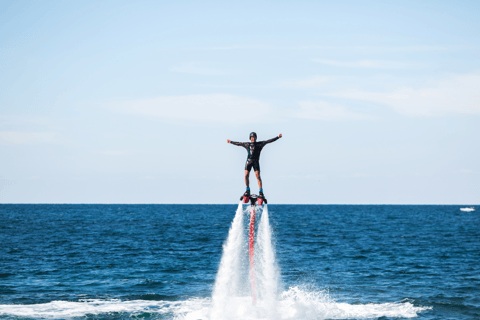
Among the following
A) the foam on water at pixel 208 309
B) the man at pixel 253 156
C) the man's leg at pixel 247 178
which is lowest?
the foam on water at pixel 208 309

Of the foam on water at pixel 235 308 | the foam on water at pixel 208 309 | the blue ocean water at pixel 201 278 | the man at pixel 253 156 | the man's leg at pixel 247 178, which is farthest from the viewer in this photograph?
the blue ocean water at pixel 201 278

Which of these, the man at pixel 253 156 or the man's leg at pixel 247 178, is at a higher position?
the man at pixel 253 156

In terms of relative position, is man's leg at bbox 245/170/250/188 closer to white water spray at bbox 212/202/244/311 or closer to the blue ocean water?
white water spray at bbox 212/202/244/311

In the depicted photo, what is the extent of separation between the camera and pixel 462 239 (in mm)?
94625

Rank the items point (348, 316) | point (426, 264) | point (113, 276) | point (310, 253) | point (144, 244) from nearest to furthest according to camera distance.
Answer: point (348, 316)
point (113, 276)
point (426, 264)
point (310, 253)
point (144, 244)

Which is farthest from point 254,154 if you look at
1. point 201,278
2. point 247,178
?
point 201,278

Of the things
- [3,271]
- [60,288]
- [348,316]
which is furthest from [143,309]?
[3,271]

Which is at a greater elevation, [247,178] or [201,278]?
[247,178]

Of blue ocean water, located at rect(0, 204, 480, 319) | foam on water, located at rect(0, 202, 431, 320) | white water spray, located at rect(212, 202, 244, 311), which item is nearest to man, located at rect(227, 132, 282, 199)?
white water spray, located at rect(212, 202, 244, 311)

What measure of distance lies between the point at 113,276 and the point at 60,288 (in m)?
7.45

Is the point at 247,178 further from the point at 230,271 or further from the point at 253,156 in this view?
the point at 230,271

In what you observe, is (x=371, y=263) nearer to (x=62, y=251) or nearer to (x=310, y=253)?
(x=310, y=253)

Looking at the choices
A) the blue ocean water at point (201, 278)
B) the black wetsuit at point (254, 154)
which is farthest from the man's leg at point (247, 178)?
the blue ocean water at point (201, 278)

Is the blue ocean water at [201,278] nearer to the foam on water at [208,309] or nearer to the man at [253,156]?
the foam on water at [208,309]
